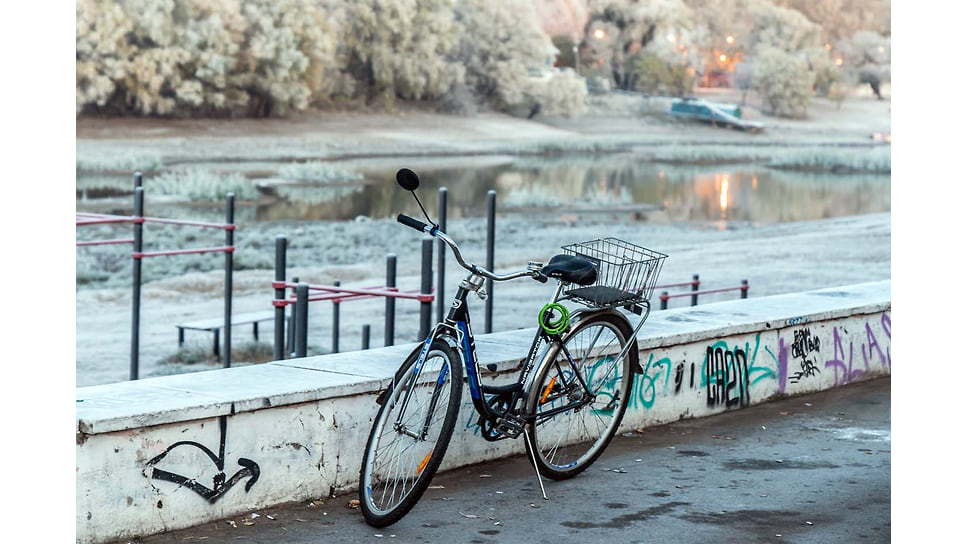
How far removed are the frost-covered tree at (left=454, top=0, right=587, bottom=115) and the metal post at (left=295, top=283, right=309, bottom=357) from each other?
57.4 ft

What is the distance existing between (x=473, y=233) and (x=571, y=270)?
2037 cm

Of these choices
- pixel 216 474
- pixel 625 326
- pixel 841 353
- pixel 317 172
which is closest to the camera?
pixel 216 474

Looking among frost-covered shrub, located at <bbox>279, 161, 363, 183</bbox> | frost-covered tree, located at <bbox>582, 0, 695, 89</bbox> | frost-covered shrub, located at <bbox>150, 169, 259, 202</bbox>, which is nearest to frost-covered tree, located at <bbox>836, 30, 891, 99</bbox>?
frost-covered tree, located at <bbox>582, 0, 695, 89</bbox>

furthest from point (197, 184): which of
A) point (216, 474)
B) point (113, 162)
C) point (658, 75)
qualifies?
point (216, 474)

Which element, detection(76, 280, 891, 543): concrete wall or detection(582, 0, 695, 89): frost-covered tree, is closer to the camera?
detection(76, 280, 891, 543): concrete wall

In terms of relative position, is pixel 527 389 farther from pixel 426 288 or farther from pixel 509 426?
pixel 426 288

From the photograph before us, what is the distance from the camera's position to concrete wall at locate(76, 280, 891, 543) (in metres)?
4.20

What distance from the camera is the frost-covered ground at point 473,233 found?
21484 millimetres

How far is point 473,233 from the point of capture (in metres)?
25.3

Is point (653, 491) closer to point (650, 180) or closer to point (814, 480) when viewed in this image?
point (814, 480)

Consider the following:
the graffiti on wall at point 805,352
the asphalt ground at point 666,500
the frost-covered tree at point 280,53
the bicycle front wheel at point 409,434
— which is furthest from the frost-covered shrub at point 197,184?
the bicycle front wheel at point 409,434

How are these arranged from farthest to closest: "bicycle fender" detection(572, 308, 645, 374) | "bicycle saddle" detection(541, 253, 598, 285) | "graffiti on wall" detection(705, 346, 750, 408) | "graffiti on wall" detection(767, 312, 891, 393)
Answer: "graffiti on wall" detection(767, 312, 891, 393) → "graffiti on wall" detection(705, 346, 750, 408) → "bicycle fender" detection(572, 308, 645, 374) → "bicycle saddle" detection(541, 253, 598, 285)

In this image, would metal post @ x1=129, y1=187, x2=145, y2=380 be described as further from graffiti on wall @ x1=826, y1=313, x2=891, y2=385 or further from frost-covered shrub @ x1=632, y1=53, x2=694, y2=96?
frost-covered shrub @ x1=632, y1=53, x2=694, y2=96
